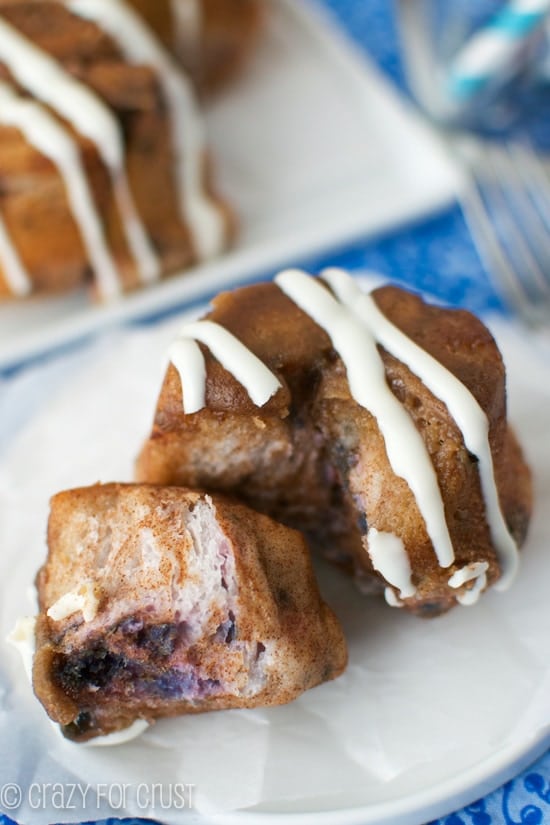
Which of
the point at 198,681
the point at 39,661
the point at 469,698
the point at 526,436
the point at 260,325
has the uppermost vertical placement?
the point at 260,325

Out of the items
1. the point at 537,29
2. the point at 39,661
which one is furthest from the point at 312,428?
the point at 537,29

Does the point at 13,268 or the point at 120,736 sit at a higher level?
the point at 13,268

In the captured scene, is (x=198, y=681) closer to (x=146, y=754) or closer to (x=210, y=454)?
(x=146, y=754)

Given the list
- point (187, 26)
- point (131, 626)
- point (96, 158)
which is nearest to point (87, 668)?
point (131, 626)

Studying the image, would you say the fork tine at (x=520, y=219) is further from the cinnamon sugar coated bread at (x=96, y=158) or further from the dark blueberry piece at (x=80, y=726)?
the dark blueberry piece at (x=80, y=726)

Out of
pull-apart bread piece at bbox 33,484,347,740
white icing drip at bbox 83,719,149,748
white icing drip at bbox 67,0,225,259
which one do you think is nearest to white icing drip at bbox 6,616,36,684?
pull-apart bread piece at bbox 33,484,347,740

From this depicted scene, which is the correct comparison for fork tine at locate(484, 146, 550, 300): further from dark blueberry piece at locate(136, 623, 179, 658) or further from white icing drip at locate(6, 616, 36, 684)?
white icing drip at locate(6, 616, 36, 684)

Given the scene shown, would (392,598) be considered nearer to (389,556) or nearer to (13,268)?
(389,556)
